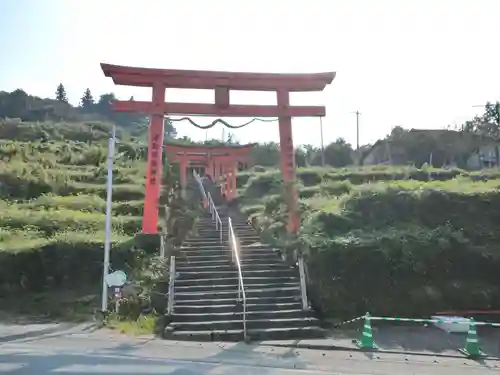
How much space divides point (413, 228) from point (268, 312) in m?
5.18

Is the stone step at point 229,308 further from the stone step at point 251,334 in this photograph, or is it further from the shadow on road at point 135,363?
the shadow on road at point 135,363

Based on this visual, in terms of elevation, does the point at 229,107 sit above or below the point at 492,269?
above

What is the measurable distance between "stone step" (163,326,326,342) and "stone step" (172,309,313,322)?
0.59 m

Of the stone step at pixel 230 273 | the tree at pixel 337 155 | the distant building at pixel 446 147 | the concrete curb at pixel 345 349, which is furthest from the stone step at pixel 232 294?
the tree at pixel 337 155

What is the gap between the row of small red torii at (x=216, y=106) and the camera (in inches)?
672

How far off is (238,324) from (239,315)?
422mm

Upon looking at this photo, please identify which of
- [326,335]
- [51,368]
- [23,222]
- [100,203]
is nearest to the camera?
[51,368]

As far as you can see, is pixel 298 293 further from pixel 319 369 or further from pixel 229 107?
pixel 229 107

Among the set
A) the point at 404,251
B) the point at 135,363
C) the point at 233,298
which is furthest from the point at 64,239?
the point at 404,251

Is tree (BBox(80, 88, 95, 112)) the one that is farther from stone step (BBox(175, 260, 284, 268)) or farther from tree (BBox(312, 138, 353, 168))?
stone step (BBox(175, 260, 284, 268))

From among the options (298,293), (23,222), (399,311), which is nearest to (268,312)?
Result: (298,293)

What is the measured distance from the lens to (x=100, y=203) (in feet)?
82.0

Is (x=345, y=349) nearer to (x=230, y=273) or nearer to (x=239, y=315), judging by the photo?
(x=239, y=315)

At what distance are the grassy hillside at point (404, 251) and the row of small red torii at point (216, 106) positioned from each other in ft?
7.71
